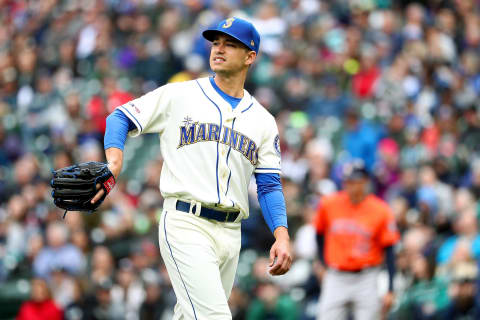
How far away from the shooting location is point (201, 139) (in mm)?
5547

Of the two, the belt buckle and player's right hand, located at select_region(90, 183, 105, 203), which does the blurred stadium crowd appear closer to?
the belt buckle

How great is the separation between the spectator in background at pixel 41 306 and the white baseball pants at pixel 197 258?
19.1 ft

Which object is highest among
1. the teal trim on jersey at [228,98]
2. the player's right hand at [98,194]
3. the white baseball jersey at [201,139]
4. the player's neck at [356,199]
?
the teal trim on jersey at [228,98]

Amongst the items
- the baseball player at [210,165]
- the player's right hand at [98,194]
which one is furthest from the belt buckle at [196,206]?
the player's right hand at [98,194]

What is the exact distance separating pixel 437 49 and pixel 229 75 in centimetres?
909

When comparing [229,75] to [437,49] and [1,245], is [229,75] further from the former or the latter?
[437,49]

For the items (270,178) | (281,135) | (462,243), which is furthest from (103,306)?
(270,178)

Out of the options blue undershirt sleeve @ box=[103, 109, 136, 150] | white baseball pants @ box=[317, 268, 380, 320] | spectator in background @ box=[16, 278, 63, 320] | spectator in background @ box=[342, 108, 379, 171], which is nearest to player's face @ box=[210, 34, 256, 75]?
blue undershirt sleeve @ box=[103, 109, 136, 150]

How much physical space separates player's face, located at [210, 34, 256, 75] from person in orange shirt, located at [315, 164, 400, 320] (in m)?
2.98

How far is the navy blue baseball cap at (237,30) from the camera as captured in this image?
18.5 feet

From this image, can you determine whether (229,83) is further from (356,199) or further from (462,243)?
(462,243)

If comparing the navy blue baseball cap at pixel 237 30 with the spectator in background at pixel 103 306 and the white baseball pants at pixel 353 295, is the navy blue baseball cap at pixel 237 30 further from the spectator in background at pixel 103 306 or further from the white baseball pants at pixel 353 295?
the spectator in background at pixel 103 306

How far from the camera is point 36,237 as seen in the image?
12.1 meters

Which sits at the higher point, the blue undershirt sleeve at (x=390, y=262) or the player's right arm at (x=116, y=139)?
the player's right arm at (x=116, y=139)
